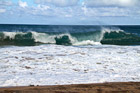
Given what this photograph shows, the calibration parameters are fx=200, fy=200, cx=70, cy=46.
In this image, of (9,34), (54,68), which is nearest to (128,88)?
(54,68)

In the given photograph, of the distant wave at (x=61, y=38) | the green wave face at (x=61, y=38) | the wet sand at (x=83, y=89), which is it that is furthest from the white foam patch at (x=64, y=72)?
the green wave face at (x=61, y=38)

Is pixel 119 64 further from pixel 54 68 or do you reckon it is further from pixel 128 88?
pixel 128 88

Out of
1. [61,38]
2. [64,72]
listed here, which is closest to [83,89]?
[64,72]

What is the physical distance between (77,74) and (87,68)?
105 centimetres

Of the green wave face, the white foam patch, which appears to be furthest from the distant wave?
the white foam patch

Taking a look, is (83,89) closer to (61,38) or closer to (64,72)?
(64,72)

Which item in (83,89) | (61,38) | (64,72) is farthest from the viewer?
(61,38)

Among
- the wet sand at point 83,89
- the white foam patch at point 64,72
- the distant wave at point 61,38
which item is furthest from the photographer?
the distant wave at point 61,38

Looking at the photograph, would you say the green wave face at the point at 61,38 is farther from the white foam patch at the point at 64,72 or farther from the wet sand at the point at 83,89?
the wet sand at the point at 83,89

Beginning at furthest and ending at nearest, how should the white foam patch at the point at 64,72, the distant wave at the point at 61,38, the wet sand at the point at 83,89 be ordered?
1. the distant wave at the point at 61,38
2. the white foam patch at the point at 64,72
3. the wet sand at the point at 83,89

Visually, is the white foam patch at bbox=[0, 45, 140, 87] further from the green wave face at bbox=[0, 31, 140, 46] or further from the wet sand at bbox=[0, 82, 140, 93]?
the green wave face at bbox=[0, 31, 140, 46]

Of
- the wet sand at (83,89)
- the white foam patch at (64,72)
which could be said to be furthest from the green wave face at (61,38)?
the wet sand at (83,89)

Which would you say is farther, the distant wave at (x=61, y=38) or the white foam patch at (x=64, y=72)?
the distant wave at (x=61, y=38)

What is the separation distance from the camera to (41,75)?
689 cm
